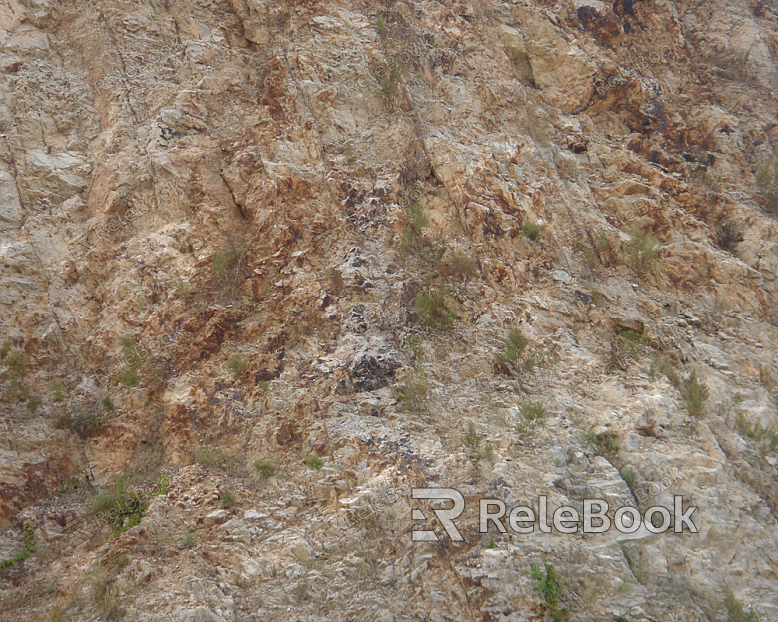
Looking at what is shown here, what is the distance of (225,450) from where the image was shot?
230 inches

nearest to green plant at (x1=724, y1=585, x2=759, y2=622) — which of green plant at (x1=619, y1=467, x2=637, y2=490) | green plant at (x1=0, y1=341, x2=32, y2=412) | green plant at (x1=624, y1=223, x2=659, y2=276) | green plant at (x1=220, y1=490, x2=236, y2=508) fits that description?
green plant at (x1=619, y1=467, x2=637, y2=490)

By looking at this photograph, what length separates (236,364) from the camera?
6.28 m

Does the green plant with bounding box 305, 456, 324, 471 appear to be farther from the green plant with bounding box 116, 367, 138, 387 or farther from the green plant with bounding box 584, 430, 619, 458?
the green plant with bounding box 584, 430, 619, 458

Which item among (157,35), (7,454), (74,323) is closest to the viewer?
(7,454)

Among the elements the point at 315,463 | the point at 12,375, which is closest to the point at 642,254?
the point at 315,463

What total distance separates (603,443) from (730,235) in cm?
450

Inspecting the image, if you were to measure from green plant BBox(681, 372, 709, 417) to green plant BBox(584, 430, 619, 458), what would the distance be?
1113 millimetres

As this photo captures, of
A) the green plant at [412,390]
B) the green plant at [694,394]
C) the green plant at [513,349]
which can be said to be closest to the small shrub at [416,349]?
the green plant at [412,390]

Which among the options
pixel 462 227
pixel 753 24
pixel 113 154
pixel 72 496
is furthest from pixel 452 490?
pixel 753 24

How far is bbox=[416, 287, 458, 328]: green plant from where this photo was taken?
22.0 feet

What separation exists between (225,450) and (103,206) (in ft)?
12.7

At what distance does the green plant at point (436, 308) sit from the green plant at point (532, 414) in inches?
57.4

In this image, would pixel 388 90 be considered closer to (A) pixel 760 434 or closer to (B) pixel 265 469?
(B) pixel 265 469

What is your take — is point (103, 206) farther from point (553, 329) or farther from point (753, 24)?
point (753, 24)
